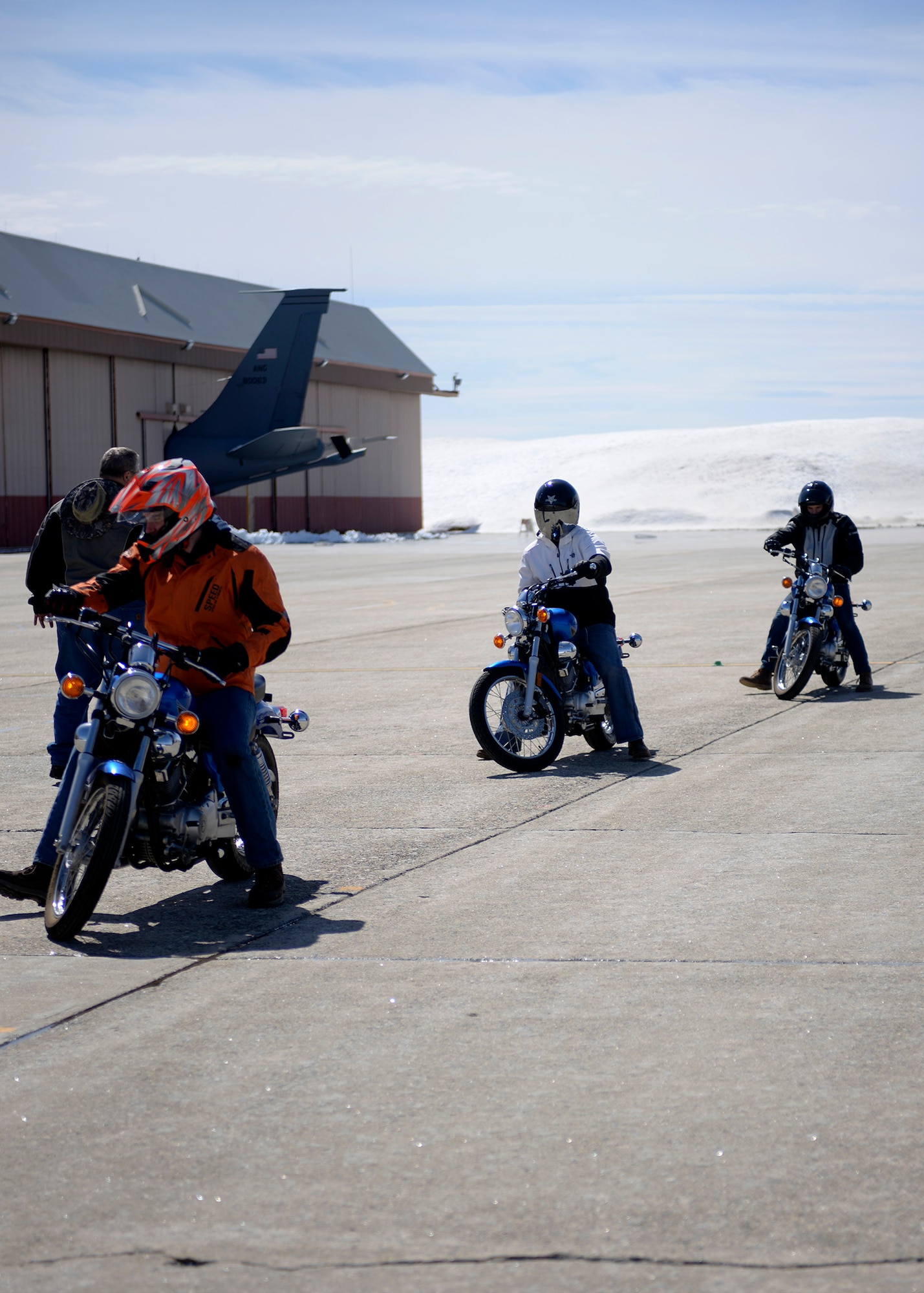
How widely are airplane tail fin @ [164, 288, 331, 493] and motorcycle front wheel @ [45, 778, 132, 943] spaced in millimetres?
45008

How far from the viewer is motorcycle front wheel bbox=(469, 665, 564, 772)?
10031 mm

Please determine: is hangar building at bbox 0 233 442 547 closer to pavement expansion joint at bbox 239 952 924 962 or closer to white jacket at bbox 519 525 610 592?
white jacket at bbox 519 525 610 592

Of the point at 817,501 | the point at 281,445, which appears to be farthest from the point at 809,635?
the point at 281,445

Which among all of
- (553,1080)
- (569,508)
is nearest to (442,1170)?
(553,1080)

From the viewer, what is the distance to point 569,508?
1037cm

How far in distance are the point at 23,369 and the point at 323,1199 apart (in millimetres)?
50630

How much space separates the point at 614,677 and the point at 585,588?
24.5 inches

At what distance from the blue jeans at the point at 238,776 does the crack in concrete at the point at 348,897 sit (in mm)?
347

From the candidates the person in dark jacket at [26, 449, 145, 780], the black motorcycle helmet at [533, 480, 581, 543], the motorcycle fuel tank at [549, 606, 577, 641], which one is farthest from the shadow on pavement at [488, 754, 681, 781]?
the person in dark jacket at [26, 449, 145, 780]

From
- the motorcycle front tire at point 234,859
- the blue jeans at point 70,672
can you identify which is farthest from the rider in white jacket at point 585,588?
the motorcycle front tire at point 234,859

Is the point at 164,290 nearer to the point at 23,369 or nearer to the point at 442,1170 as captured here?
the point at 23,369

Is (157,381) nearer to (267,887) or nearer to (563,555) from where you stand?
(563,555)

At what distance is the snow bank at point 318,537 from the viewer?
55750 mm

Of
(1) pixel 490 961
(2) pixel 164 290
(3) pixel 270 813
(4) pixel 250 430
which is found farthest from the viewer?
(2) pixel 164 290
